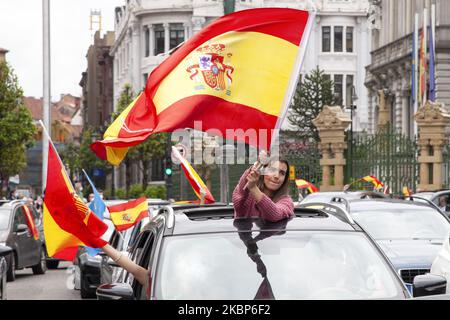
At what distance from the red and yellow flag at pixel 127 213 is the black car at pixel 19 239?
6.48 m

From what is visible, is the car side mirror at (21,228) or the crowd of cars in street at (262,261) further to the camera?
the car side mirror at (21,228)

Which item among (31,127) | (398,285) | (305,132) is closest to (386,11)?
(305,132)

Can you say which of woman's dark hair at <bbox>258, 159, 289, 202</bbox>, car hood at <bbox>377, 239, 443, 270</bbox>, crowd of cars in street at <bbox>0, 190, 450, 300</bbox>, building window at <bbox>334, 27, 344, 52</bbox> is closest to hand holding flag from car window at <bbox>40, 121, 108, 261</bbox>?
crowd of cars in street at <bbox>0, 190, 450, 300</bbox>

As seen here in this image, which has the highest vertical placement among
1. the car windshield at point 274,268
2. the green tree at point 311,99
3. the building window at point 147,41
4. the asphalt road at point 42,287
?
the building window at point 147,41

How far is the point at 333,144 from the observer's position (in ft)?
129

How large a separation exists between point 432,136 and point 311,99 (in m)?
37.5

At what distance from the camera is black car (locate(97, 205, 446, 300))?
22.8ft

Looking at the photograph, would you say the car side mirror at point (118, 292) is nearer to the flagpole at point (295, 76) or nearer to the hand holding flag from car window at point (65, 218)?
the hand holding flag from car window at point (65, 218)

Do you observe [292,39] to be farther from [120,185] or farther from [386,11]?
[120,185]

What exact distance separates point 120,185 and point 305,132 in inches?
1500

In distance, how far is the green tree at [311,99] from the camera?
7188 centimetres

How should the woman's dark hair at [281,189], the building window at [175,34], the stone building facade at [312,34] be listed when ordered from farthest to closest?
the building window at [175,34] < the stone building facade at [312,34] < the woman's dark hair at [281,189]

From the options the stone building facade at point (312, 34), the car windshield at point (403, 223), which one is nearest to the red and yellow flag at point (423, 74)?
the car windshield at point (403, 223)

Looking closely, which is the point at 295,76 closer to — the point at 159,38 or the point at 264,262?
the point at 264,262
